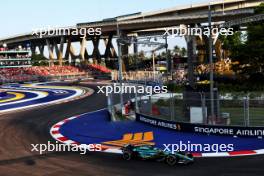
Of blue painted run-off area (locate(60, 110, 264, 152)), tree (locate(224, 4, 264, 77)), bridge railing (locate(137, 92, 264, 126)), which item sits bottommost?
blue painted run-off area (locate(60, 110, 264, 152))

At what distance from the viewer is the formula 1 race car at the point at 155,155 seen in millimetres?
15094

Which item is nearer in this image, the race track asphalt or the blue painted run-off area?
the race track asphalt

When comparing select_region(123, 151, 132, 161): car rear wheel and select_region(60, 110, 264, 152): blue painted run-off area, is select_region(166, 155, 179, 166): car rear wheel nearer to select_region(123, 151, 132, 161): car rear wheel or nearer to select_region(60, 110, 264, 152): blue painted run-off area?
select_region(123, 151, 132, 161): car rear wheel

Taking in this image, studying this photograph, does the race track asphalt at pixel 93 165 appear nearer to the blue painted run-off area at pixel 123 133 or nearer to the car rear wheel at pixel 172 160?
the car rear wheel at pixel 172 160

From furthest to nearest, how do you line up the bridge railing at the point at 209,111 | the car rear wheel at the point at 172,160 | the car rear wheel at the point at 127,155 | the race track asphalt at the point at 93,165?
the bridge railing at the point at 209,111 < the car rear wheel at the point at 127,155 < the car rear wheel at the point at 172,160 < the race track asphalt at the point at 93,165

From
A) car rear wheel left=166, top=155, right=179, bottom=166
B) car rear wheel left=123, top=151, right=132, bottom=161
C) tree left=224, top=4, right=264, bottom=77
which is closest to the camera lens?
car rear wheel left=166, top=155, right=179, bottom=166

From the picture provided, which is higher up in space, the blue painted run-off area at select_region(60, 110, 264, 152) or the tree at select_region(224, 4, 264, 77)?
the tree at select_region(224, 4, 264, 77)

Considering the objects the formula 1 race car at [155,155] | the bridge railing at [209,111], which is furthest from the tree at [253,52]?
the formula 1 race car at [155,155]

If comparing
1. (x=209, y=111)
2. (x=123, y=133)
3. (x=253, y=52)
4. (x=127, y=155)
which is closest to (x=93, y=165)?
(x=127, y=155)

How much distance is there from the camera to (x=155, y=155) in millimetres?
15711

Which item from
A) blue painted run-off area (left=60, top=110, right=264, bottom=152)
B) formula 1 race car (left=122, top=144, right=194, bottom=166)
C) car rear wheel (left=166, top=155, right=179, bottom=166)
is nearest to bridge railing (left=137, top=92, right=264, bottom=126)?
blue painted run-off area (left=60, top=110, right=264, bottom=152)

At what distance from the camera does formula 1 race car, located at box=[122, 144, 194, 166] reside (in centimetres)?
1509

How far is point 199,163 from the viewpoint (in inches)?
605

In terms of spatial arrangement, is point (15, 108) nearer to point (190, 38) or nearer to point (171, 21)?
point (190, 38)
